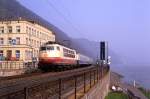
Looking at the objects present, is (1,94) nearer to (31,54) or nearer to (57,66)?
(57,66)

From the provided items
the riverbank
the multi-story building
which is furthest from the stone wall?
the multi-story building

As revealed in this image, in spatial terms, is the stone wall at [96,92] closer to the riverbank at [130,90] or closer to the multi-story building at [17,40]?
the riverbank at [130,90]

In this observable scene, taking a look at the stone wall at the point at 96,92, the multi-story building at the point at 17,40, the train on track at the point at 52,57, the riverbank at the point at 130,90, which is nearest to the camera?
the stone wall at the point at 96,92

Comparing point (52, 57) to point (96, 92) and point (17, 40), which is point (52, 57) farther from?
point (17, 40)

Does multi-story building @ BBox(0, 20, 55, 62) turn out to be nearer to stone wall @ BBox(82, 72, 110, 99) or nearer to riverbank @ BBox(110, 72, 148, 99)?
riverbank @ BBox(110, 72, 148, 99)

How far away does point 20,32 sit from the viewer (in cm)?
8438

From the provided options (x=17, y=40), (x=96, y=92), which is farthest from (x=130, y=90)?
(x=96, y=92)

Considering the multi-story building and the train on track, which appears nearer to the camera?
the train on track

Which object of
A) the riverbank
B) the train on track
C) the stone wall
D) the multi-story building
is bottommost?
the riverbank

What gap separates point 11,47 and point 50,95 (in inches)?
3001

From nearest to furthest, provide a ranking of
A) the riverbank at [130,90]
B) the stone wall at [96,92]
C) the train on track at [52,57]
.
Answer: the stone wall at [96,92]
the train on track at [52,57]
the riverbank at [130,90]

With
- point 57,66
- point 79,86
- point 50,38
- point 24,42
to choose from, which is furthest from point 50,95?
point 50,38

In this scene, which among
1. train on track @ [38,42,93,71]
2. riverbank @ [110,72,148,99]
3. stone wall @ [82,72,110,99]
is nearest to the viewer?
stone wall @ [82,72,110,99]

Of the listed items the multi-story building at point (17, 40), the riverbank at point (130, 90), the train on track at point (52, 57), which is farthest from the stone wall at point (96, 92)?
the multi-story building at point (17, 40)
